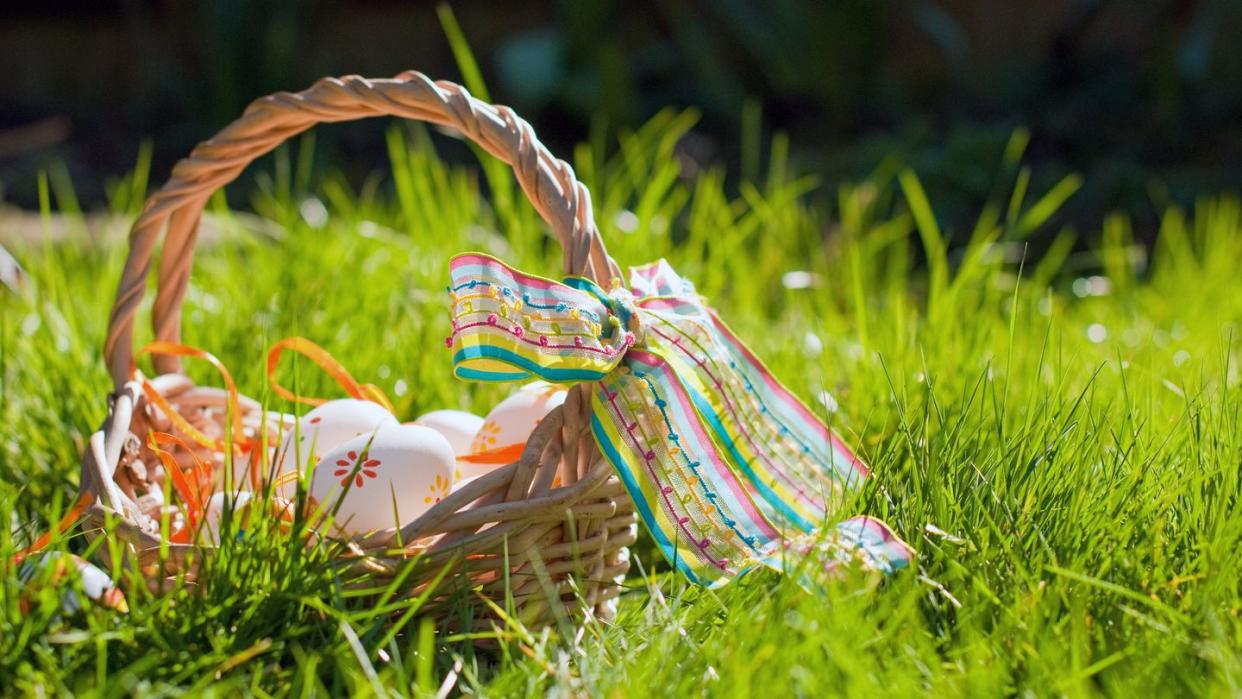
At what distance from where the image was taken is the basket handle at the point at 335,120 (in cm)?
101

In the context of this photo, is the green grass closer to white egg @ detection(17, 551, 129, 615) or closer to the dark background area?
white egg @ detection(17, 551, 129, 615)

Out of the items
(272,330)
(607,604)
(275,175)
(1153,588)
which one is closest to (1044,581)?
(1153,588)

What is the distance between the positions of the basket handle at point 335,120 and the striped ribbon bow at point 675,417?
0.06m

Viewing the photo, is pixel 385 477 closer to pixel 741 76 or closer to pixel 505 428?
pixel 505 428

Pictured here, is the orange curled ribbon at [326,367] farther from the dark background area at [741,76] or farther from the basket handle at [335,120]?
the dark background area at [741,76]

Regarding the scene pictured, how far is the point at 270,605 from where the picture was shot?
90 cm

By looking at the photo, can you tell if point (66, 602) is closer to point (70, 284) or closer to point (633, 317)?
point (633, 317)

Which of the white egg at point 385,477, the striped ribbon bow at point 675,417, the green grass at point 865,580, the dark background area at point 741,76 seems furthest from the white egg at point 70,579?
the dark background area at point 741,76

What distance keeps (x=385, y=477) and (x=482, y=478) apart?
0.45ft

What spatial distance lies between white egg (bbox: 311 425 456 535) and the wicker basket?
7 cm

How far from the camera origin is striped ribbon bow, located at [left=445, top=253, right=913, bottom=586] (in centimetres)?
96

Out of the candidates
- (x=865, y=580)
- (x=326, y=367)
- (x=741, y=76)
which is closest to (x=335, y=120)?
(x=326, y=367)

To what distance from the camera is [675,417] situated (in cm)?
103

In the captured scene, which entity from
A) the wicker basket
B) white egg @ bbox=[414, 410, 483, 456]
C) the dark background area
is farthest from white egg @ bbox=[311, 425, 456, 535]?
the dark background area
